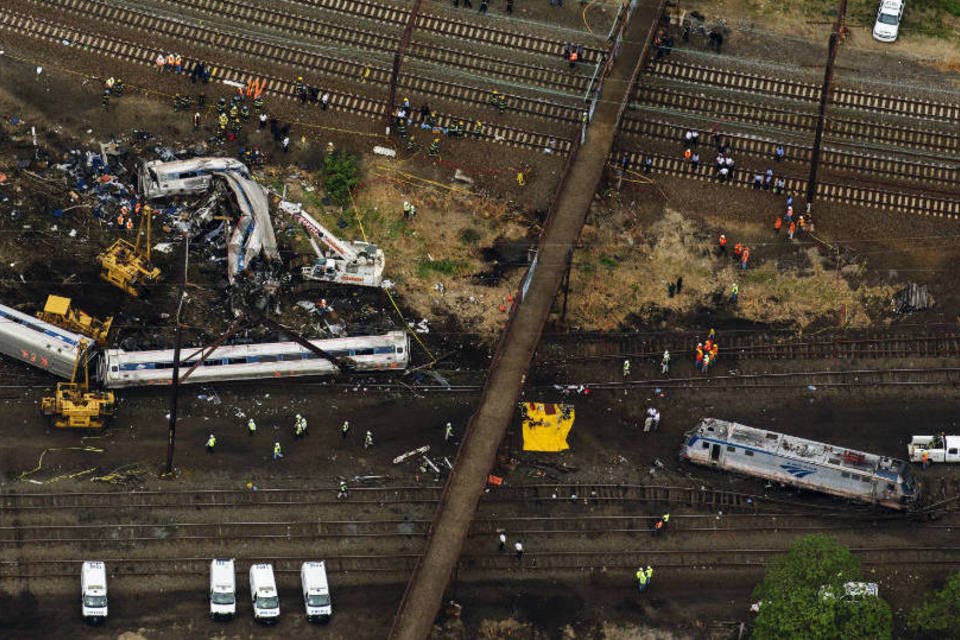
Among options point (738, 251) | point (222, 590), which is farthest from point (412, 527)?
point (738, 251)

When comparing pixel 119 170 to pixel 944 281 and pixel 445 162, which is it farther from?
pixel 944 281

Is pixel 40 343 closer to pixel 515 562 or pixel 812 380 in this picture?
pixel 515 562

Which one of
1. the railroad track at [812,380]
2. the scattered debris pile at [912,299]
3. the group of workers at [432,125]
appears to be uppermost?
the group of workers at [432,125]

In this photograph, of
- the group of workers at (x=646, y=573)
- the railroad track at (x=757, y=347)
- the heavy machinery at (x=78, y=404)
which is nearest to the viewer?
the group of workers at (x=646, y=573)

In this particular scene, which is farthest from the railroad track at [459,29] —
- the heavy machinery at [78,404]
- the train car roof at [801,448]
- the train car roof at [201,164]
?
the heavy machinery at [78,404]

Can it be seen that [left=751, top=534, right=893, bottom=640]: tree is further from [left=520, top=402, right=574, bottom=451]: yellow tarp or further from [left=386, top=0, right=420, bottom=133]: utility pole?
[left=386, top=0, right=420, bottom=133]: utility pole

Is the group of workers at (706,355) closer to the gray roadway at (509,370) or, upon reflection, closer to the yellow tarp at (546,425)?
the yellow tarp at (546,425)

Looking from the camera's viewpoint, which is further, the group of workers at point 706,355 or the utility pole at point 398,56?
the utility pole at point 398,56
